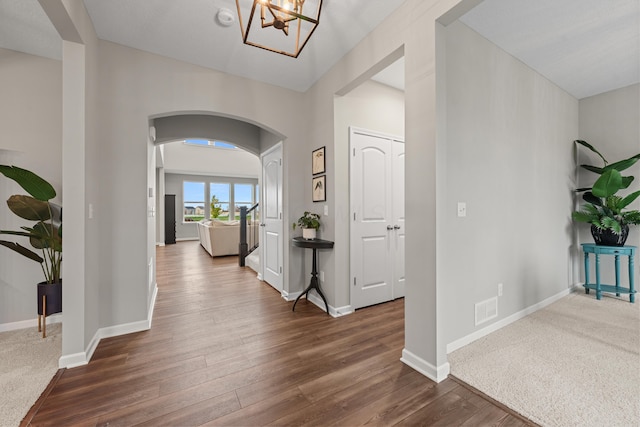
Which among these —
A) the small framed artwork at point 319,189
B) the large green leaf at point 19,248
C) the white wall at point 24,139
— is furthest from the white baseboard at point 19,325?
the small framed artwork at point 319,189

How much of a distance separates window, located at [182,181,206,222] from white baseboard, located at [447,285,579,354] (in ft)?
33.3

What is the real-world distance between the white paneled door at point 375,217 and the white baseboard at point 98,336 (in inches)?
85.0

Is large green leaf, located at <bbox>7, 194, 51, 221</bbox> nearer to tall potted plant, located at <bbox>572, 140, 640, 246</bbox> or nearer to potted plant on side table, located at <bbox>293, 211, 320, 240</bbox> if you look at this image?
potted plant on side table, located at <bbox>293, 211, 320, 240</bbox>

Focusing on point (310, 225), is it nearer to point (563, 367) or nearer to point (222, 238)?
point (563, 367)

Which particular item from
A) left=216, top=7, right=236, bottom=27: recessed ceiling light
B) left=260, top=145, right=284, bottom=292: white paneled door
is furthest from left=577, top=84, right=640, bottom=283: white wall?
left=216, top=7, right=236, bottom=27: recessed ceiling light

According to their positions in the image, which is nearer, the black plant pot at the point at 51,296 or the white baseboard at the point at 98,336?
the white baseboard at the point at 98,336

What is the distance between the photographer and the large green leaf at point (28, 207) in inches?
85.4

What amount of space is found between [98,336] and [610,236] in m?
A: 5.71

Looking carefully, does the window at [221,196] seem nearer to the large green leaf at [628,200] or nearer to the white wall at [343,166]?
the white wall at [343,166]

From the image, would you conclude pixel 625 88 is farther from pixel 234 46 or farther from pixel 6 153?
pixel 6 153

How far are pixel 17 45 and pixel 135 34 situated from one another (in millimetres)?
1181

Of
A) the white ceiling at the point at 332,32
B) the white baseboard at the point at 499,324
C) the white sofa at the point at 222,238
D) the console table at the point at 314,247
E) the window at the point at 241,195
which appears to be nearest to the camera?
the white ceiling at the point at 332,32

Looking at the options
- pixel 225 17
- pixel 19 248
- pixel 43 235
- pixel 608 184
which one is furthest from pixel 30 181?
pixel 608 184

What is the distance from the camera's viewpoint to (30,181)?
1.98m
